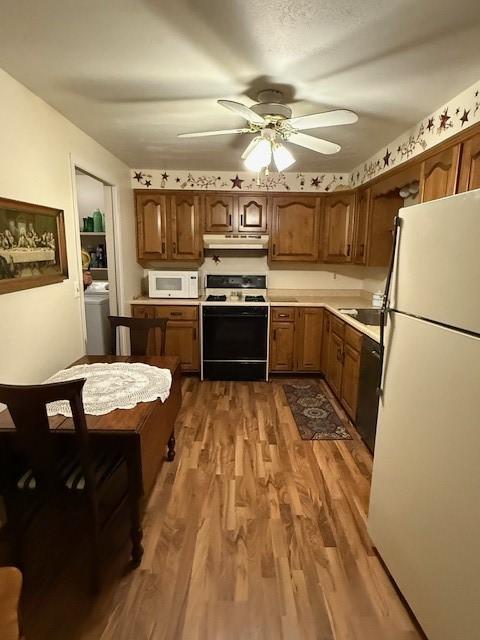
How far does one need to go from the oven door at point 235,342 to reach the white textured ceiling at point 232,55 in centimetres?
193

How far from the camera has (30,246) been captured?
2018mm

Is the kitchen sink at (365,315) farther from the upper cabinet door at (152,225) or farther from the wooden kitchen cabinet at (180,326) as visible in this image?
the upper cabinet door at (152,225)

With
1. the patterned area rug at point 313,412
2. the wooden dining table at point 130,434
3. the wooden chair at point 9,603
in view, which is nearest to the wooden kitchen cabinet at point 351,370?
the patterned area rug at point 313,412

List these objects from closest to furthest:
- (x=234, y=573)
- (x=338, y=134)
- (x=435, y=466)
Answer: (x=435, y=466) → (x=234, y=573) → (x=338, y=134)

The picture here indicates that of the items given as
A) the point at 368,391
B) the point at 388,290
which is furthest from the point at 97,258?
the point at 388,290

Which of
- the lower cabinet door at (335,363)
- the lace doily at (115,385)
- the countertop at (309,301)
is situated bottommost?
A: the lower cabinet door at (335,363)

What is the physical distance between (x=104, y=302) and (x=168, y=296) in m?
0.71

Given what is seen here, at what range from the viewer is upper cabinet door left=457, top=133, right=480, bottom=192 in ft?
6.06

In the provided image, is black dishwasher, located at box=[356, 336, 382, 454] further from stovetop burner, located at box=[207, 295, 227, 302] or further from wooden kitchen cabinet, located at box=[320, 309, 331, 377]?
stovetop burner, located at box=[207, 295, 227, 302]

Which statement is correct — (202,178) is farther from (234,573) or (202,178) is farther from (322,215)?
(234,573)

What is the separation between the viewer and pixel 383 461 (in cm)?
172

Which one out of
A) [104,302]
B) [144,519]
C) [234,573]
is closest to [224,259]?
[104,302]

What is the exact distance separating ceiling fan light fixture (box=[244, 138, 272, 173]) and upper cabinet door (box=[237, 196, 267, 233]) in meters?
1.65

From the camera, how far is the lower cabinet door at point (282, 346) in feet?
13.0
